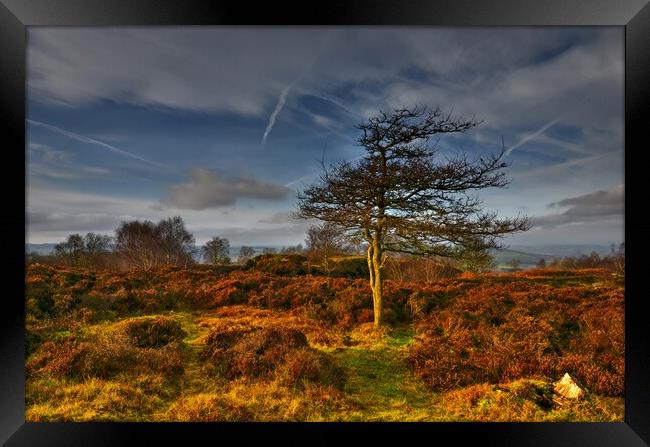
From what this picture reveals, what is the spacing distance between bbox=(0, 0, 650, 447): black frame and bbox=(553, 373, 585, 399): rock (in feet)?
1.98

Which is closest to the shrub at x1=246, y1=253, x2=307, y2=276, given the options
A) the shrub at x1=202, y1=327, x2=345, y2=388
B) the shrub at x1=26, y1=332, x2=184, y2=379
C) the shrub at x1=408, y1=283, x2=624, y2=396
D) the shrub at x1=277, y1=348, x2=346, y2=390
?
the shrub at x1=408, y1=283, x2=624, y2=396

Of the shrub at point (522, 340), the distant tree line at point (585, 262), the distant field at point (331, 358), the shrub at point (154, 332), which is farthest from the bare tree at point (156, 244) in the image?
the distant tree line at point (585, 262)

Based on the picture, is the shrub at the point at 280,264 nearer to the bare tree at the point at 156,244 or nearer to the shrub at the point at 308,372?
the bare tree at the point at 156,244

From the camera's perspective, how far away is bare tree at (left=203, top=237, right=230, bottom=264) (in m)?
15.6

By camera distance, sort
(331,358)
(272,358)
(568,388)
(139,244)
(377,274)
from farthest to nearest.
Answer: (139,244) → (377,274) → (331,358) → (272,358) → (568,388)

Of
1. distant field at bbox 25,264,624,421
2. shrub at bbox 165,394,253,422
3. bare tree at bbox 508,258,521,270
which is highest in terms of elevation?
bare tree at bbox 508,258,521,270

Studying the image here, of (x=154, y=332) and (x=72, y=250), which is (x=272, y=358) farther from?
(x=72, y=250)

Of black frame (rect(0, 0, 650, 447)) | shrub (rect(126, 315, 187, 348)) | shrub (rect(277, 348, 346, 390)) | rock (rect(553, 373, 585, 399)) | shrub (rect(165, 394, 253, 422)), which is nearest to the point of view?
black frame (rect(0, 0, 650, 447))

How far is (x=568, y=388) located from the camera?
14.7 feet

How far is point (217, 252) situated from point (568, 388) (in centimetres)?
1521

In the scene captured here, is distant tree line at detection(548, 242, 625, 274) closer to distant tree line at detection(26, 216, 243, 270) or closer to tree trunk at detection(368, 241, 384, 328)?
tree trunk at detection(368, 241, 384, 328)

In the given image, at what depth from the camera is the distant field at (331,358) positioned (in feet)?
14.5

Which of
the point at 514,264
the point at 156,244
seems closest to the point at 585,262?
the point at 514,264
